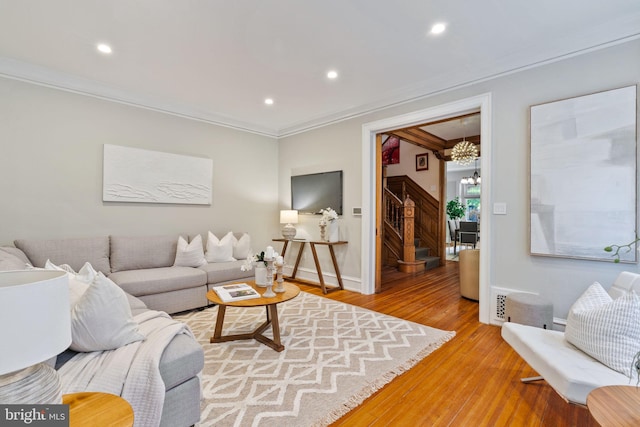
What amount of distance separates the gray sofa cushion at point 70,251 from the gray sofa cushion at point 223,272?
111cm

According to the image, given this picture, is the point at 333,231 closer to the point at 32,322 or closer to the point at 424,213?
the point at 424,213

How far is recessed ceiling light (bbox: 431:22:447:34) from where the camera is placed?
2.48m

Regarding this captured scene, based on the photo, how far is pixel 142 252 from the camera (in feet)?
12.2

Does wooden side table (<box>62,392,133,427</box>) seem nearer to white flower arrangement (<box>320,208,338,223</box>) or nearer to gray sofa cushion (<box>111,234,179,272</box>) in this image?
gray sofa cushion (<box>111,234,179,272</box>)

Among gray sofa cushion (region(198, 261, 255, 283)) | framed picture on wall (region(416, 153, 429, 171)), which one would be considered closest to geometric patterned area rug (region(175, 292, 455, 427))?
gray sofa cushion (region(198, 261, 255, 283))

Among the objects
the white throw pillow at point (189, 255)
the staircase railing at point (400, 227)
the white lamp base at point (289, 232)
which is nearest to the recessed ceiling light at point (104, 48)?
the white throw pillow at point (189, 255)

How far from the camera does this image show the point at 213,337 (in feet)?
8.80

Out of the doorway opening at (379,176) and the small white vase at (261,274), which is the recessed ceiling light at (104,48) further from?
the doorway opening at (379,176)

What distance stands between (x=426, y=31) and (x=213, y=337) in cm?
332

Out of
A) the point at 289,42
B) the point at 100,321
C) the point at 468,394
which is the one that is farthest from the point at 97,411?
the point at 289,42

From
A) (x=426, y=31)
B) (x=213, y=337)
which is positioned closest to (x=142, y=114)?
(x=213, y=337)

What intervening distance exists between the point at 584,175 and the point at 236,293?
3.24m

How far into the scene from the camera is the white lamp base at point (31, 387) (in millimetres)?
729

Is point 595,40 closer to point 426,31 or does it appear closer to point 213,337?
point 426,31
